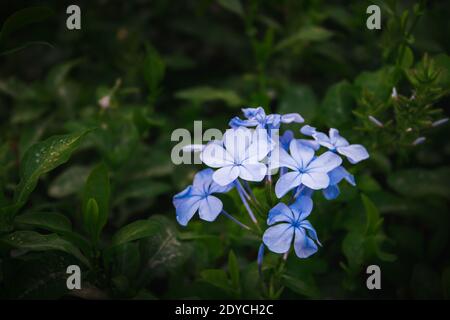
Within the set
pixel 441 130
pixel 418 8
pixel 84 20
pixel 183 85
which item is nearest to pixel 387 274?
pixel 441 130

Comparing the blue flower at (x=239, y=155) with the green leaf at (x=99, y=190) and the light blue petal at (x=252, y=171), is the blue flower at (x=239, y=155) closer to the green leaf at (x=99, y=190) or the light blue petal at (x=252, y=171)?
the light blue petal at (x=252, y=171)

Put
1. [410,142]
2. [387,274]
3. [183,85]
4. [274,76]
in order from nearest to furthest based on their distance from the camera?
[410,142]
[387,274]
[274,76]
[183,85]

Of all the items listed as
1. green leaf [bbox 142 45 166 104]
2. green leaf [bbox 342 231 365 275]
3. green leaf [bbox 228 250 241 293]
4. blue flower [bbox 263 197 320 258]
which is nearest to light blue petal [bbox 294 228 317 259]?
blue flower [bbox 263 197 320 258]

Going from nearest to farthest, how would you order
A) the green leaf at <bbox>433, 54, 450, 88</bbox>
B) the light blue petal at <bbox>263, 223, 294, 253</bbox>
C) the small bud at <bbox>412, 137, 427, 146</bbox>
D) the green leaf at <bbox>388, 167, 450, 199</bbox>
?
the light blue petal at <bbox>263, 223, 294, 253</bbox> < the small bud at <bbox>412, 137, 427, 146</bbox> < the green leaf at <bbox>433, 54, 450, 88</bbox> < the green leaf at <bbox>388, 167, 450, 199</bbox>

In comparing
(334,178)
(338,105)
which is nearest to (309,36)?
(338,105)

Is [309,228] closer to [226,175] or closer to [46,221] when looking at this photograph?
[226,175]

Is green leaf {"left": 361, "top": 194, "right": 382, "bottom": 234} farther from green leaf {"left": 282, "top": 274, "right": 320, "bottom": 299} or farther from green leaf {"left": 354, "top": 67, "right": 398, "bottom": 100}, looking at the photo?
green leaf {"left": 354, "top": 67, "right": 398, "bottom": 100}
